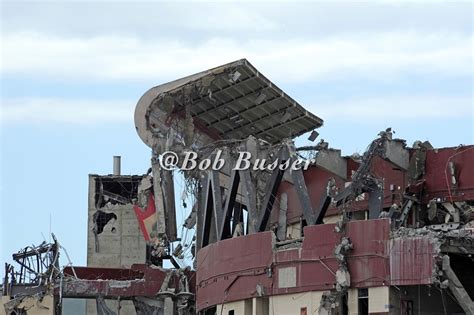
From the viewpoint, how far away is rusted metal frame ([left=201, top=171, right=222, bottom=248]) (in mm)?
78069

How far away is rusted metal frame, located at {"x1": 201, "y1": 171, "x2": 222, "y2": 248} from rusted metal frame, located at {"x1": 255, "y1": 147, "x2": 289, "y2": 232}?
9.82 feet

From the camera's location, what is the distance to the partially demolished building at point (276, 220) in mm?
63250

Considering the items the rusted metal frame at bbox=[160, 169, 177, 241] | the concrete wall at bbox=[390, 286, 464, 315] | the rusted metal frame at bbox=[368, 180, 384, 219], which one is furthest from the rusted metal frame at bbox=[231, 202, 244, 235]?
the concrete wall at bbox=[390, 286, 464, 315]

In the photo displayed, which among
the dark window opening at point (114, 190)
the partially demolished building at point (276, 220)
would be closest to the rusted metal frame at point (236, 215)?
the partially demolished building at point (276, 220)

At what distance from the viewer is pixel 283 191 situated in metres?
84.5

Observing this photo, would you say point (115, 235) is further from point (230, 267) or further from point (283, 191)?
point (230, 267)

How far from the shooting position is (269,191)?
245 ft

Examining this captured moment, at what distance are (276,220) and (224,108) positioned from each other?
28.0ft

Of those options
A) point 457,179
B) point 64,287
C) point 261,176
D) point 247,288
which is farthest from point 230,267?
point 64,287

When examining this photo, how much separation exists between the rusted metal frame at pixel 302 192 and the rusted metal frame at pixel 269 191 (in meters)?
0.43

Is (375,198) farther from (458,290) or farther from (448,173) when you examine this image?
(458,290)

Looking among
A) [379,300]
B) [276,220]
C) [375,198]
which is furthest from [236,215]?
[379,300]

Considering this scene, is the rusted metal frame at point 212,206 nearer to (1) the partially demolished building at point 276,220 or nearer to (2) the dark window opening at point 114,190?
(1) the partially demolished building at point 276,220

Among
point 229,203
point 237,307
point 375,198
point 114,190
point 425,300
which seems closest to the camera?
point 425,300
